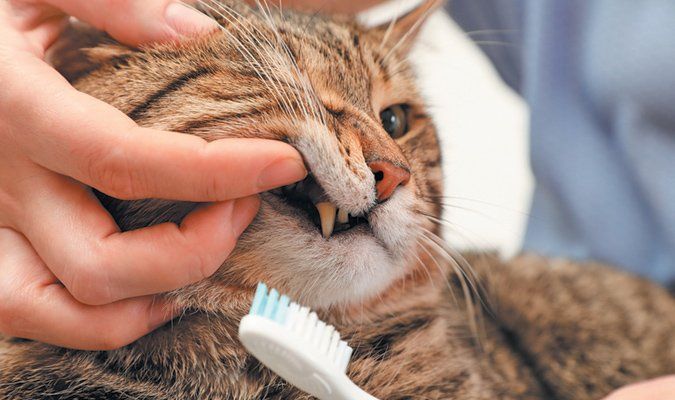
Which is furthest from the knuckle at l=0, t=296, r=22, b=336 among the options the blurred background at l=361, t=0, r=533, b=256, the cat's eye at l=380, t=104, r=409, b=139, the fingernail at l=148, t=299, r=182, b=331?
the blurred background at l=361, t=0, r=533, b=256

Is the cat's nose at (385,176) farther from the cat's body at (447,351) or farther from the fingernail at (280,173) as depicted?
the cat's body at (447,351)

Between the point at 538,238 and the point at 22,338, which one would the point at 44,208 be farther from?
the point at 538,238

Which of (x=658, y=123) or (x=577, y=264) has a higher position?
(x=658, y=123)

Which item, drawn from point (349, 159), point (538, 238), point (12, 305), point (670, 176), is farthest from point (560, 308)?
point (12, 305)

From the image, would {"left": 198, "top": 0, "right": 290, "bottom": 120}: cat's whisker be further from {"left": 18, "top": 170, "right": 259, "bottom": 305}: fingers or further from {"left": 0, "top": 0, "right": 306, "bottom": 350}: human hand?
{"left": 18, "top": 170, "right": 259, "bottom": 305}: fingers

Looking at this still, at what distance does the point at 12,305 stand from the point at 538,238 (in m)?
1.28

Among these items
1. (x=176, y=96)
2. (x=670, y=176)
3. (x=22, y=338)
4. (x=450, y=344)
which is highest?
(x=670, y=176)

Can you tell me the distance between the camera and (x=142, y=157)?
66cm

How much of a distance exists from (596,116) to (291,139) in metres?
0.93

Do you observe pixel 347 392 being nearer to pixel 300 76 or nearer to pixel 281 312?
pixel 281 312

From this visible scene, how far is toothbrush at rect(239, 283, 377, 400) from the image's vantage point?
2.05ft

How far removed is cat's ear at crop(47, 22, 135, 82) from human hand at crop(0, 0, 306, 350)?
0.17 ft

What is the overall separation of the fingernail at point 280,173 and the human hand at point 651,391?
59 centimetres

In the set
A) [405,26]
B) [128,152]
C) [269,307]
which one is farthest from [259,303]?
[405,26]
